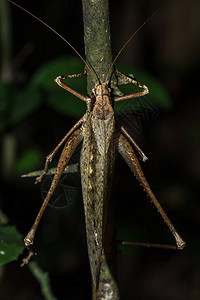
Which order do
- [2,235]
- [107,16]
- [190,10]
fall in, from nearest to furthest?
[107,16] → [2,235] → [190,10]

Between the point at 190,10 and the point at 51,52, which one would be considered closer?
the point at 51,52

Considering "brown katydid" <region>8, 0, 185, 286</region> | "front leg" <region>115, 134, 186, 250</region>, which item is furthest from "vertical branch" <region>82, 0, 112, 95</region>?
"front leg" <region>115, 134, 186, 250</region>

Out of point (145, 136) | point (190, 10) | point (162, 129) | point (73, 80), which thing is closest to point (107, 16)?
point (73, 80)

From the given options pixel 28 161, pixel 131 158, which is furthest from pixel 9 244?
pixel 28 161

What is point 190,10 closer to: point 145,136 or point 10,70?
point 145,136

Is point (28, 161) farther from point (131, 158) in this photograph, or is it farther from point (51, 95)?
point (131, 158)

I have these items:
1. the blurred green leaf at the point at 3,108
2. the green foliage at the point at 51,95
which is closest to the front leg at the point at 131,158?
the green foliage at the point at 51,95
